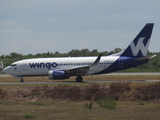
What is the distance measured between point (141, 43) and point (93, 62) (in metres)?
6.91

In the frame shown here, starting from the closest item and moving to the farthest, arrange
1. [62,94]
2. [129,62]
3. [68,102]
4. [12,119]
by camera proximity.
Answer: [12,119], [68,102], [62,94], [129,62]

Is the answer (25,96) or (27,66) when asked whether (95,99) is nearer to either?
(25,96)

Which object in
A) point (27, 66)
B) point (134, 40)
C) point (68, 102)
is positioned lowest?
point (68, 102)

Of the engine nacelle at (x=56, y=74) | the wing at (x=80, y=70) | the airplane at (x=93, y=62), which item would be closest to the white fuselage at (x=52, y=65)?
the airplane at (x=93, y=62)

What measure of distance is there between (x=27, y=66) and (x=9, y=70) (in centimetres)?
262

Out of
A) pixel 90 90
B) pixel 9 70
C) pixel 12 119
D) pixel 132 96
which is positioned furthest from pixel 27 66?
pixel 12 119

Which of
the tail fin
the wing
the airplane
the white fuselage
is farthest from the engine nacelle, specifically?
the tail fin

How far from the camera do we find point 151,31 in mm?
43250

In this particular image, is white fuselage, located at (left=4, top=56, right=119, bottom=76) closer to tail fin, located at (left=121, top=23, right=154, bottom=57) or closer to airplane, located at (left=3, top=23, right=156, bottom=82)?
airplane, located at (left=3, top=23, right=156, bottom=82)

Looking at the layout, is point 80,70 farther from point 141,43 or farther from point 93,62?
point 141,43

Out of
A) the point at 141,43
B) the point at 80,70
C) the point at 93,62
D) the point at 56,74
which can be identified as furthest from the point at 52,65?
the point at 141,43

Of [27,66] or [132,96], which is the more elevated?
[27,66]

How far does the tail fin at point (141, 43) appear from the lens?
141ft

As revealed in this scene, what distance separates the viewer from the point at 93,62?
141ft
